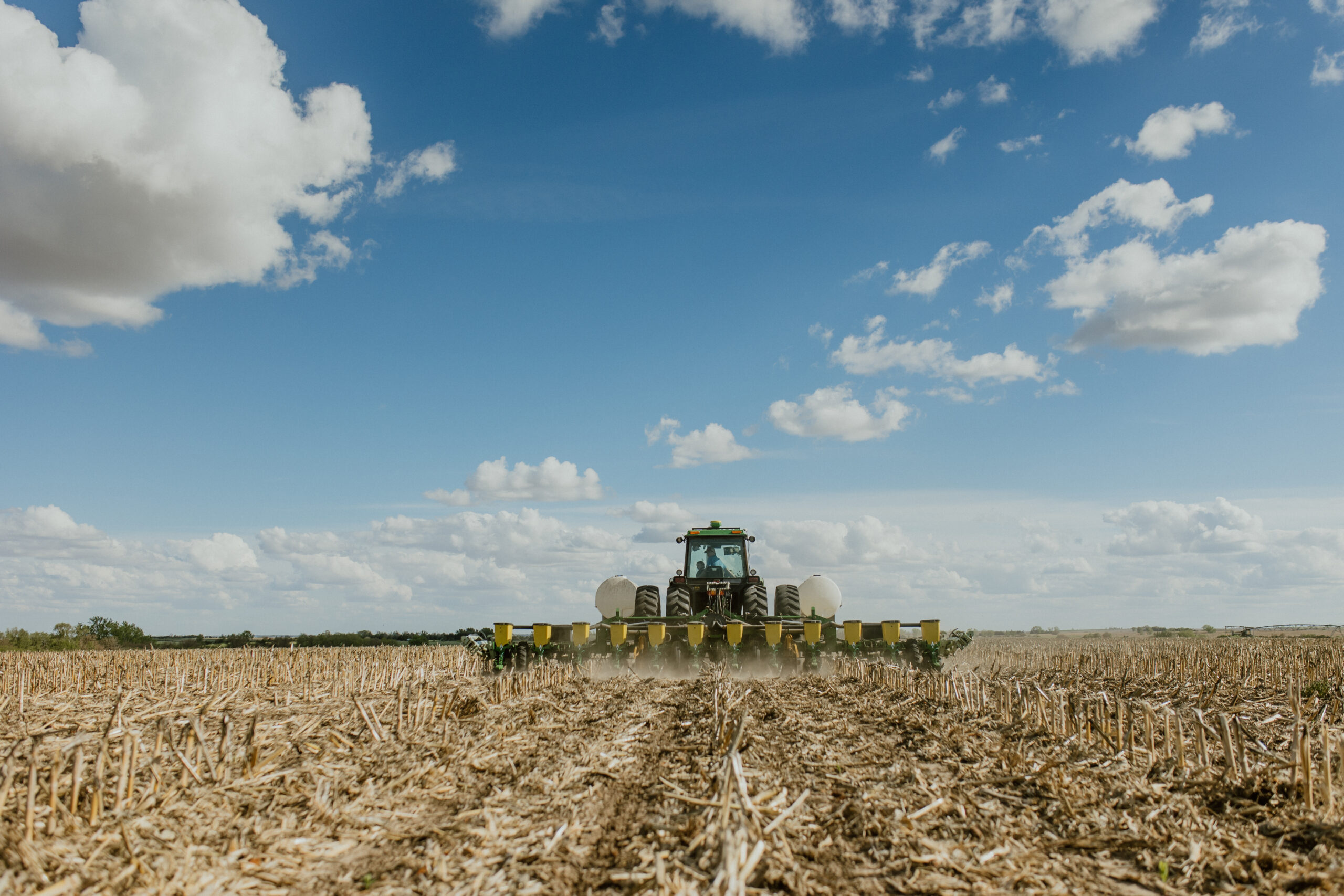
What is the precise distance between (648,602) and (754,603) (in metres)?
2.78

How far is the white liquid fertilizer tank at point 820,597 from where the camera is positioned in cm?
1948

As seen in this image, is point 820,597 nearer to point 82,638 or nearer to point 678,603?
point 678,603

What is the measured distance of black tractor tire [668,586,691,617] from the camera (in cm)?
1748

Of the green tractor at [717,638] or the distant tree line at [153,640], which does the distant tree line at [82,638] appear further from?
the green tractor at [717,638]

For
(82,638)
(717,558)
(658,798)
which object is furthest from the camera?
(82,638)

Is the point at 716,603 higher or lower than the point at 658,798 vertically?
higher

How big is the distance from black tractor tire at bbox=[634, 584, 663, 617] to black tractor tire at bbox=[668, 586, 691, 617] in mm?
813

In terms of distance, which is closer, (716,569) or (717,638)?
(717,638)

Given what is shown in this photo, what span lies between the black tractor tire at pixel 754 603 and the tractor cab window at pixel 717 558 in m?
0.87

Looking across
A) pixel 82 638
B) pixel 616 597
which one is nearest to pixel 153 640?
pixel 82 638

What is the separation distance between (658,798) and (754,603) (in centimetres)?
1145

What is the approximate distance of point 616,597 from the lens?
19250mm

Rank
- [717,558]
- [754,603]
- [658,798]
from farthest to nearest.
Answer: [717,558], [754,603], [658,798]

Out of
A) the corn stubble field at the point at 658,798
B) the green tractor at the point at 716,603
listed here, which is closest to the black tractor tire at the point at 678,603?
the green tractor at the point at 716,603
